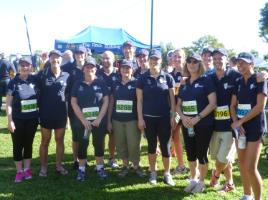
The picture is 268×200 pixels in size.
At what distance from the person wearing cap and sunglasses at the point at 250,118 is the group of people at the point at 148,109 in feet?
0.04

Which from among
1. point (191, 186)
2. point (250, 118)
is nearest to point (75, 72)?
point (191, 186)

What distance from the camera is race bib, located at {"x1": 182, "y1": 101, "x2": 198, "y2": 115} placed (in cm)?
500

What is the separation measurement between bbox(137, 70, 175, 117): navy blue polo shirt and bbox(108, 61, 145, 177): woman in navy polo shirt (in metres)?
0.29

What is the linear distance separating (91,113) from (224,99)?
6.56 feet

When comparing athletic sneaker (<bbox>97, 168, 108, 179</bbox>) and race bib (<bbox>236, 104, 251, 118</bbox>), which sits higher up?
race bib (<bbox>236, 104, 251, 118</bbox>)

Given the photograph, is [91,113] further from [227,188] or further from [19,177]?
[227,188]

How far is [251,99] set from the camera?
432 centimetres

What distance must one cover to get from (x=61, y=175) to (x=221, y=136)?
271 cm

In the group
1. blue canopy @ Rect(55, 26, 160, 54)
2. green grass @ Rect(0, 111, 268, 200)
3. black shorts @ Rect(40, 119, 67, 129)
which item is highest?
blue canopy @ Rect(55, 26, 160, 54)

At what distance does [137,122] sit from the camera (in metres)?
5.78

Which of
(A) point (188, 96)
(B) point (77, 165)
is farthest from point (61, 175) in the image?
(A) point (188, 96)

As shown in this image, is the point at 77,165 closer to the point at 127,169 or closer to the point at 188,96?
the point at 127,169

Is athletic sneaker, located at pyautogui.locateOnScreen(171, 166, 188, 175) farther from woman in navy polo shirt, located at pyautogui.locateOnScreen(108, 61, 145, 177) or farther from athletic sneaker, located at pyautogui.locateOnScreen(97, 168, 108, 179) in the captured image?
athletic sneaker, located at pyautogui.locateOnScreen(97, 168, 108, 179)

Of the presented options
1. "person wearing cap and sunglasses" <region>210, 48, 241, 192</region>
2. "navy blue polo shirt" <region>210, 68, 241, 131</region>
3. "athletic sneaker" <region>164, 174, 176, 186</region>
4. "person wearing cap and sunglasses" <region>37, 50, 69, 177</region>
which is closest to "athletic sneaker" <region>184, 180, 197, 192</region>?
"athletic sneaker" <region>164, 174, 176, 186</region>
